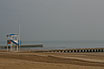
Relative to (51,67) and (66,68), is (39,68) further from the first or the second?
(66,68)

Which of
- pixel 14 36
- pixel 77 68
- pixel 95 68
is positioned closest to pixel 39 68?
pixel 77 68

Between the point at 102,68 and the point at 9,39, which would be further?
the point at 9,39

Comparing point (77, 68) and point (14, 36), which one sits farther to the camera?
point (14, 36)

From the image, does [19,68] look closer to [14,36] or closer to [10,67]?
[10,67]

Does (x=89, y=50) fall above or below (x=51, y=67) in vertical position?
below

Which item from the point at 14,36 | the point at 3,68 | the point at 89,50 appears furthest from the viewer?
the point at 89,50

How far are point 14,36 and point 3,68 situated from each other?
704 inches

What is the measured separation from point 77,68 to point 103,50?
37.6m

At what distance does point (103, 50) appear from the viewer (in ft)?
148

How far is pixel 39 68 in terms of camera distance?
32.3 ft

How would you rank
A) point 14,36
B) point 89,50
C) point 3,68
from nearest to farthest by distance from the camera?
1. point 3,68
2. point 14,36
3. point 89,50

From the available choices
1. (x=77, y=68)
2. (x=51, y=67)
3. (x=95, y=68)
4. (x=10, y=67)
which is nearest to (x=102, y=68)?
(x=95, y=68)

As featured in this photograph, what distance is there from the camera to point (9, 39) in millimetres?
27453

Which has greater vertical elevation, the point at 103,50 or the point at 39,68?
the point at 39,68
